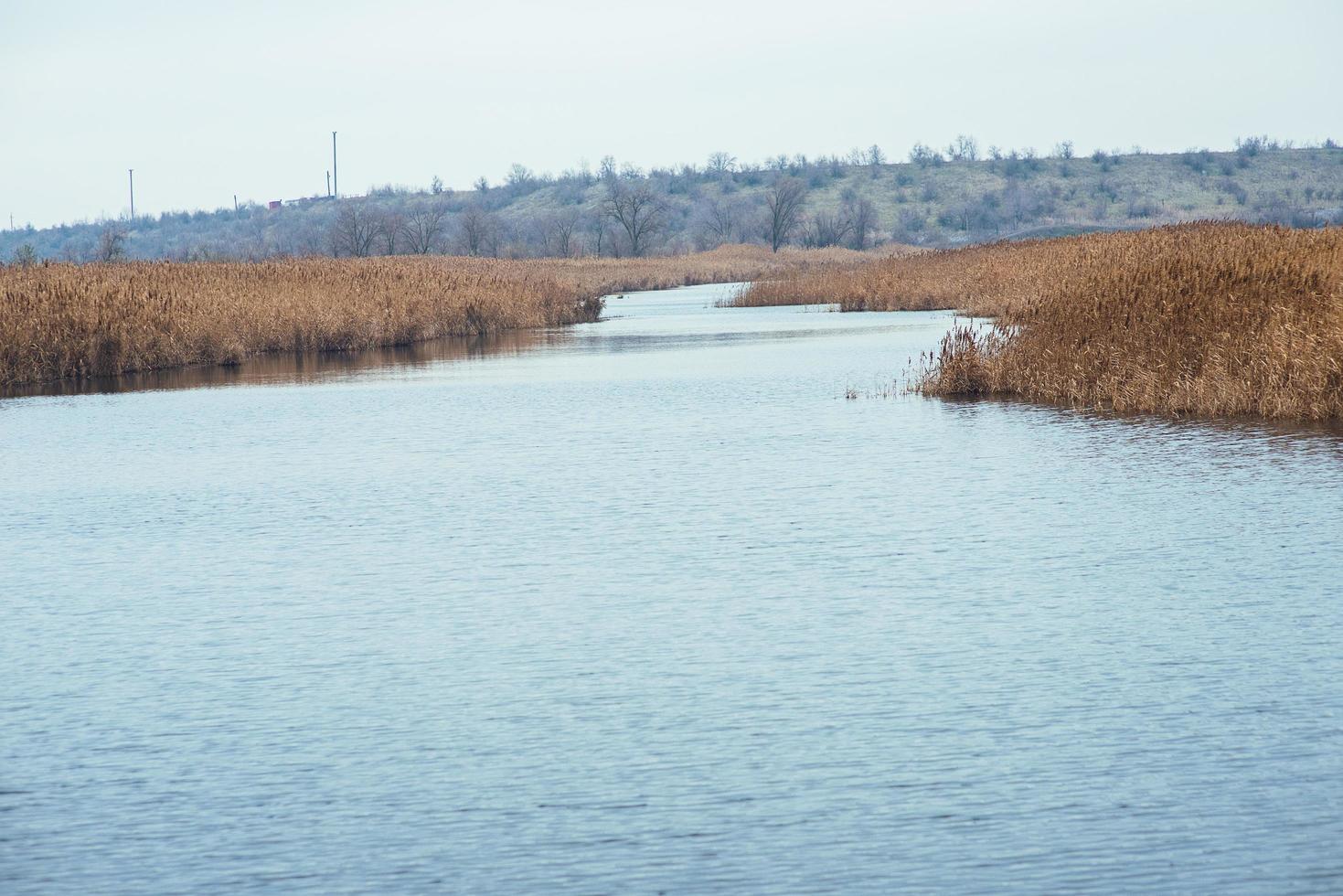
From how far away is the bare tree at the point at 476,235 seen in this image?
330 feet

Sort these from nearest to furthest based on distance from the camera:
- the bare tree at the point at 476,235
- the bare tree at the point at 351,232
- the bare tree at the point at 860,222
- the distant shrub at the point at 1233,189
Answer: the bare tree at the point at 351,232 → the bare tree at the point at 476,235 → the bare tree at the point at 860,222 → the distant shrub at the point at 1233,189

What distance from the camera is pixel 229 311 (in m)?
29.4

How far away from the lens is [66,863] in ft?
17.6

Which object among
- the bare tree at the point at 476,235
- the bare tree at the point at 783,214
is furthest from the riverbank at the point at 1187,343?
the bare tree at the point at 783,214

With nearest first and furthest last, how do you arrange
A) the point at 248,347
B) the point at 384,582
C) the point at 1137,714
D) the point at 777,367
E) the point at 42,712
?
1. the point at 1137,714
2. the point at 42,712
3. the point at 384,582
4. the point at 777,367
5. the point at 248,347

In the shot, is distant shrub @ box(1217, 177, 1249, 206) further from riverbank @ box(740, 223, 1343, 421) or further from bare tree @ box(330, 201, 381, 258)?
riverbank @ box(740, 223, 1343, 421)

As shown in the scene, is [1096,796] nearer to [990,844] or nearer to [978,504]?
[990,844]

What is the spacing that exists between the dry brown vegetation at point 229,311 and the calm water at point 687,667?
37.7 ft

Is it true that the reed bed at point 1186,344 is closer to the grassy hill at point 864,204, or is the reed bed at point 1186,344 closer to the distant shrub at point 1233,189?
the grassy hill at point 864,204

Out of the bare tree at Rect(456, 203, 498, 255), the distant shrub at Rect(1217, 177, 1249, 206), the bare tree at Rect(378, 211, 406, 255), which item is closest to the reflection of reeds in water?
the bare tree at Rect(378, 211, 406, 255)

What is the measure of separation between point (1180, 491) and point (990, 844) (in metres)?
7.25

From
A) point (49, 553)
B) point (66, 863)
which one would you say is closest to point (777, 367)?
point (49, 553)

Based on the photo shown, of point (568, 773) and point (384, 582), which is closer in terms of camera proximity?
point (568, 773)

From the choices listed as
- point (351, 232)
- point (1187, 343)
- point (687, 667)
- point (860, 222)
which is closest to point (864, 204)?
point (860, 222)
